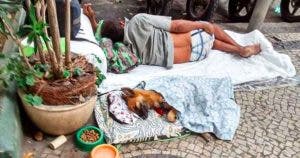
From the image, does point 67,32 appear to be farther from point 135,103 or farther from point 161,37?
point 161,37

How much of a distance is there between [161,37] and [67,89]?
1.52m

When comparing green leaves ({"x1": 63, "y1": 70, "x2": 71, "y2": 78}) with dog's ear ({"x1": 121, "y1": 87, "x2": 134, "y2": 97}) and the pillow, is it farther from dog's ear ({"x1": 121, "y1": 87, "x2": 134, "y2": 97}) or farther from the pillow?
the pillow

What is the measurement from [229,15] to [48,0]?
381 cm

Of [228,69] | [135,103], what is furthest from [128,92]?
[228,69]

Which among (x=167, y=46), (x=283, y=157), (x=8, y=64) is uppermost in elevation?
(x=8, y=64)

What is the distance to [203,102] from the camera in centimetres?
321

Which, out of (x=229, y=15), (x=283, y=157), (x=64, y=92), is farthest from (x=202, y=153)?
(x=229, y=15)

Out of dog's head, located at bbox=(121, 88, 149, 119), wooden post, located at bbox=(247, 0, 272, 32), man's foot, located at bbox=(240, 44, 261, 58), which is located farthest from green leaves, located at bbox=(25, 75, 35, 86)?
wooden post, located at bbox=(247, 0, 272, 32)

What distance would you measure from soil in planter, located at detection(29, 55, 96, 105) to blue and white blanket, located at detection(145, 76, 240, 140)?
76cm

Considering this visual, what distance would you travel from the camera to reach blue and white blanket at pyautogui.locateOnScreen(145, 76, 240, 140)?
3003 mm

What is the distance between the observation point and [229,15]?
219 inches

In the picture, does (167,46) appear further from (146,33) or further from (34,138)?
(34,138)

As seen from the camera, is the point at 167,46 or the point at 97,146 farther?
the point at 167,46

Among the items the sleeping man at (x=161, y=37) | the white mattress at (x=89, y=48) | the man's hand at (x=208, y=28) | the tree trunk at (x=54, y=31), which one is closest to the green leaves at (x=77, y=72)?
the tree trunk at (x=54, y=31)
